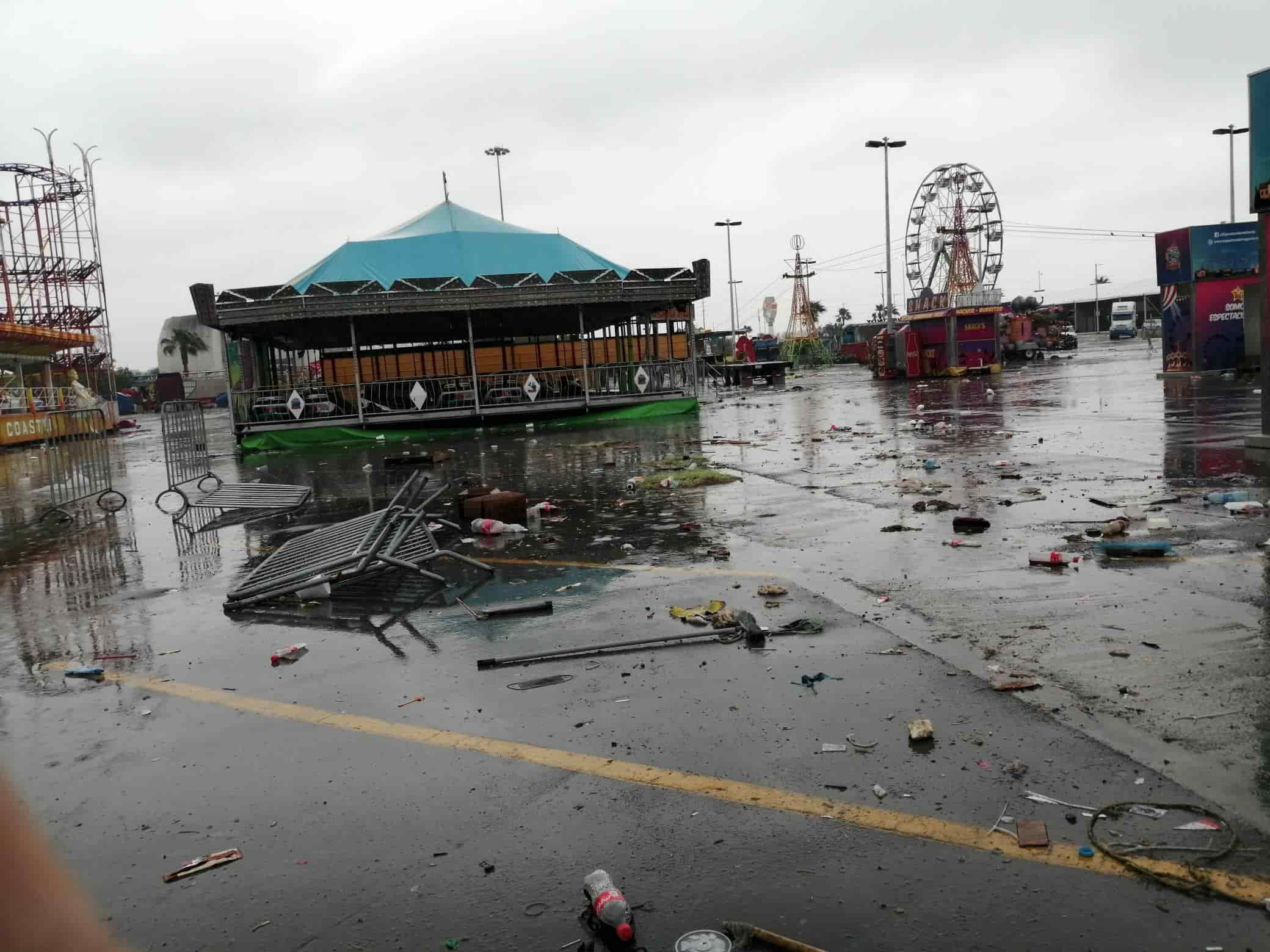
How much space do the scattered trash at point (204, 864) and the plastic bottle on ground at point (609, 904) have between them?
1.27m

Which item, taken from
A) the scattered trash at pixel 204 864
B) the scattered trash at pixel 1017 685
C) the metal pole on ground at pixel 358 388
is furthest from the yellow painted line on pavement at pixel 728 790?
the metal pole on ground at pixel 358 388

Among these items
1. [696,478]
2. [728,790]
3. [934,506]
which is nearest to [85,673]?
[728,790]

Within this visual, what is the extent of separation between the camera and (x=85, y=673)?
545cm

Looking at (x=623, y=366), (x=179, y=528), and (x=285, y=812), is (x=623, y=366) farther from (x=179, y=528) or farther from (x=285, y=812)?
(x=285, y=812)

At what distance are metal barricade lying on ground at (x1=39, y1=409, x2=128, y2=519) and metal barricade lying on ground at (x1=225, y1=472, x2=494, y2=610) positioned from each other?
5846 mm

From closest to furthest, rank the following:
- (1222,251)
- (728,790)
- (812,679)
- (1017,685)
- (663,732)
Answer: (728,790), (663,732), (1017,685), (812,679), (1222,251)

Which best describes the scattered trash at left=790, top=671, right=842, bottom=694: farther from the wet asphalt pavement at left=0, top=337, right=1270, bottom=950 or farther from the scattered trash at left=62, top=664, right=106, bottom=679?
the scattered trash at left=62, top=664, right=106, bottom=679

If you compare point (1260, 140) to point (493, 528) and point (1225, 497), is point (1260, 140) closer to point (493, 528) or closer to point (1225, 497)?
point (1225, 497)

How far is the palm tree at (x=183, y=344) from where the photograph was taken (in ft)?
314

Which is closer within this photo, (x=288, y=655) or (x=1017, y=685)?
(x=1017, y=685)

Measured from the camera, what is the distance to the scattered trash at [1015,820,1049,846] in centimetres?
296

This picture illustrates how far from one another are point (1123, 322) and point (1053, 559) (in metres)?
86.8

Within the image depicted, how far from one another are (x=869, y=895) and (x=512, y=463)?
43.8 ft

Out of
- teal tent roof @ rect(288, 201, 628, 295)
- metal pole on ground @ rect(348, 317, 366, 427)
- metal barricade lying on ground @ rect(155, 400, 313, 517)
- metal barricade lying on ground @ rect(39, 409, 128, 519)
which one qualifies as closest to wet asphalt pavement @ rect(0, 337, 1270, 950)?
metal barricade lying on ground @ rect(155, 400, 313, 517)
